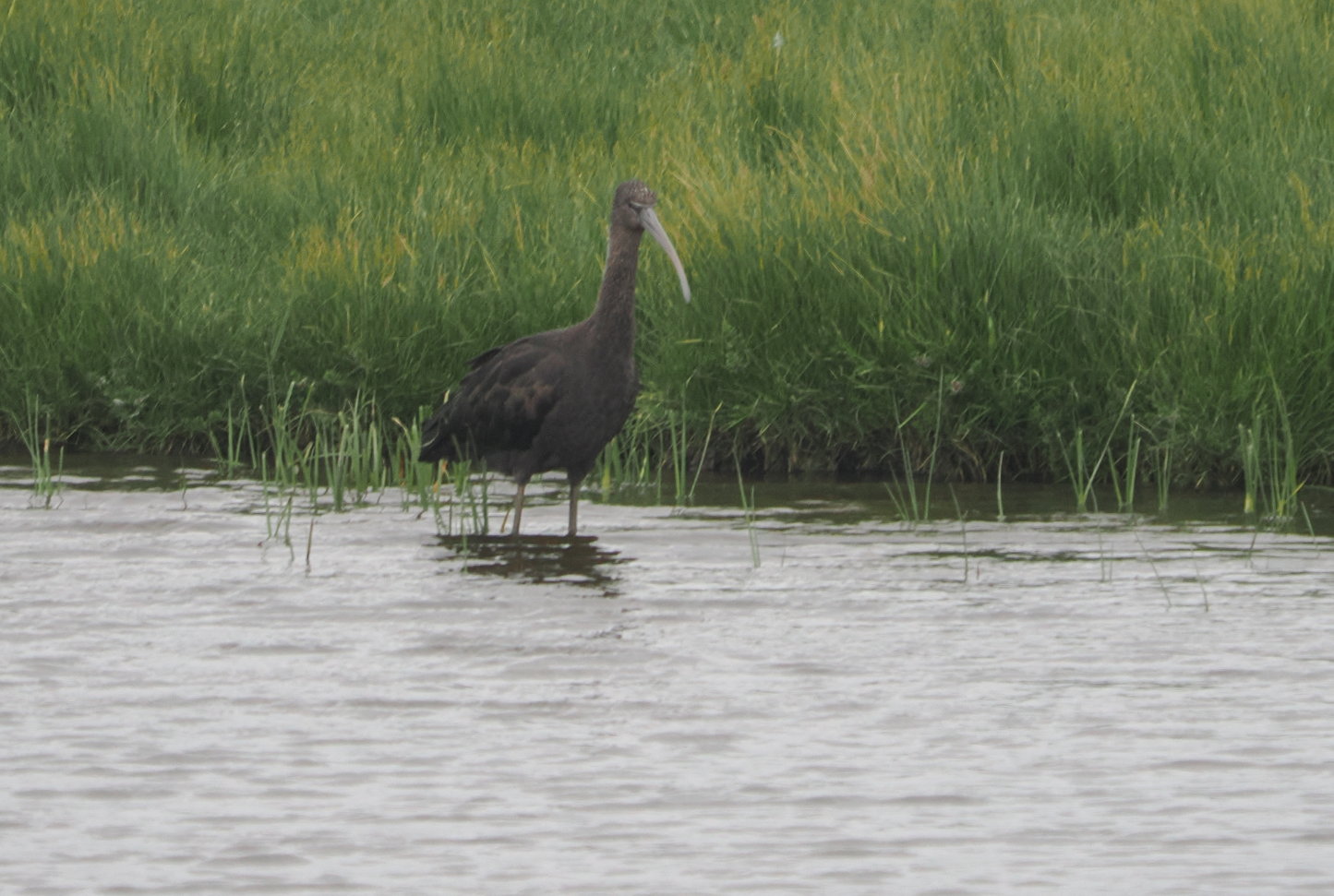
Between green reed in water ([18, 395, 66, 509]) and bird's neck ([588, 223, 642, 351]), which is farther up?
bird's neck ([588, 223, 642, 351])

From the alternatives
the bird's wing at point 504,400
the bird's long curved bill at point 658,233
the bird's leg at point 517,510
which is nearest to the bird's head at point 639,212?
the bird's long curved bill at point 658,233

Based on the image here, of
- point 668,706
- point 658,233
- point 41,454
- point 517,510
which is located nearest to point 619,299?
point 658,233

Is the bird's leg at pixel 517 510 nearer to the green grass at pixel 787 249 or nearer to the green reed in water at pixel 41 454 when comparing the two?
the green grass at pixel 787 249

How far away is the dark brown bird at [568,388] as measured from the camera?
8195 mm

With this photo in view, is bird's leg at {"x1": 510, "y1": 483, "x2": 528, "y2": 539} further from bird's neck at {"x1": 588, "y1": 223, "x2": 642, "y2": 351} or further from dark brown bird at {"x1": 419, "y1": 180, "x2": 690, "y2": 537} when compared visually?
bird's neck at {"x1": 588, "y1": 223, "x2": 642, "y2": 351}

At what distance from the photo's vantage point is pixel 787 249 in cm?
954

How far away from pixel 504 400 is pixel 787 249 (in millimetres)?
1836

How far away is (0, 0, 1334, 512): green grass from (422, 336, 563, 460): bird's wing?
85 cm

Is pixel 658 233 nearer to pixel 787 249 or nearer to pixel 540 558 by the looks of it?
pixel 787 249

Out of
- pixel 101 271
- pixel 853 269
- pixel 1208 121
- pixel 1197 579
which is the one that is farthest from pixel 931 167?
pixel 101 271

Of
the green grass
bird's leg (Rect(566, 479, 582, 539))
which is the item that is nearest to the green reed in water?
the green grass

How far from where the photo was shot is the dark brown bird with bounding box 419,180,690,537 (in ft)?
26.9

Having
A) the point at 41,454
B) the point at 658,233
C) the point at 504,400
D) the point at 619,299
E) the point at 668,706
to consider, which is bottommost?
the point at 668,706

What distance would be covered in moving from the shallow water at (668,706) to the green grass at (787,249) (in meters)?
0.88
